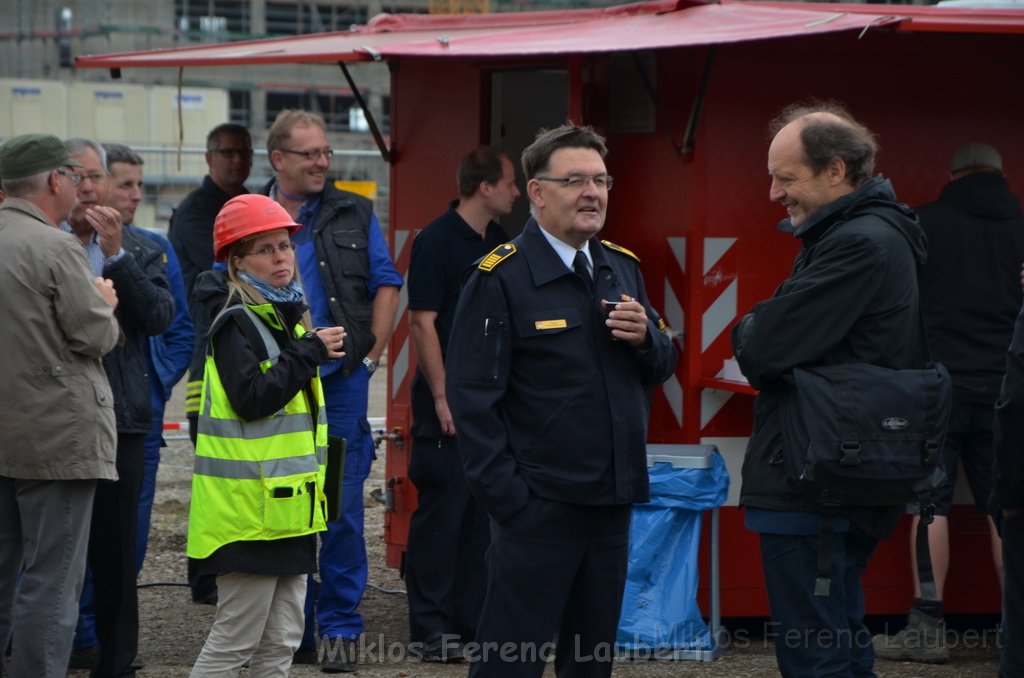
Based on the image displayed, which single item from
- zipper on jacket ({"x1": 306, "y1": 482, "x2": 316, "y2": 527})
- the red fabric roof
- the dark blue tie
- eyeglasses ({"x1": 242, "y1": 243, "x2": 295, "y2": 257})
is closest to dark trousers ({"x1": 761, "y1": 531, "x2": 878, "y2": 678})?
the dark blue tie

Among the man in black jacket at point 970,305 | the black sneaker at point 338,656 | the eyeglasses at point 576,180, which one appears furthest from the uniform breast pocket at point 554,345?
the man in black jacket at point 970,305

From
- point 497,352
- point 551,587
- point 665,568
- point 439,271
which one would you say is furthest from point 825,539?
point 439,271

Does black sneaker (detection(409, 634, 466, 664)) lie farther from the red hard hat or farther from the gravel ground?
the red hard hat

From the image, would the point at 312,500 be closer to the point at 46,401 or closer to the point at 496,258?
the point at 46,401

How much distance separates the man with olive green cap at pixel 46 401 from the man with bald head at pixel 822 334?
1974mm

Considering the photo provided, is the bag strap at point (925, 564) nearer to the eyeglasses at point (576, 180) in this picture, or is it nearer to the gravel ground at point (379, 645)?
the eyeglasses at point (576, 180)

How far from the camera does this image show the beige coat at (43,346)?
461cm

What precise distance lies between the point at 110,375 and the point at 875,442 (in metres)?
2.75

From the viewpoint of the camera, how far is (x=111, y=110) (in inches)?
1017

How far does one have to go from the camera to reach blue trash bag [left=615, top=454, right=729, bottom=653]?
19.5ft

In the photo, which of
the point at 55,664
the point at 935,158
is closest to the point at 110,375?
the point at 55,664

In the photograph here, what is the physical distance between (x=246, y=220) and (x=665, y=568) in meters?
2.29

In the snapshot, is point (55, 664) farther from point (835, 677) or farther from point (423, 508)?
point (835, 677)

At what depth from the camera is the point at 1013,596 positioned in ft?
13.8
